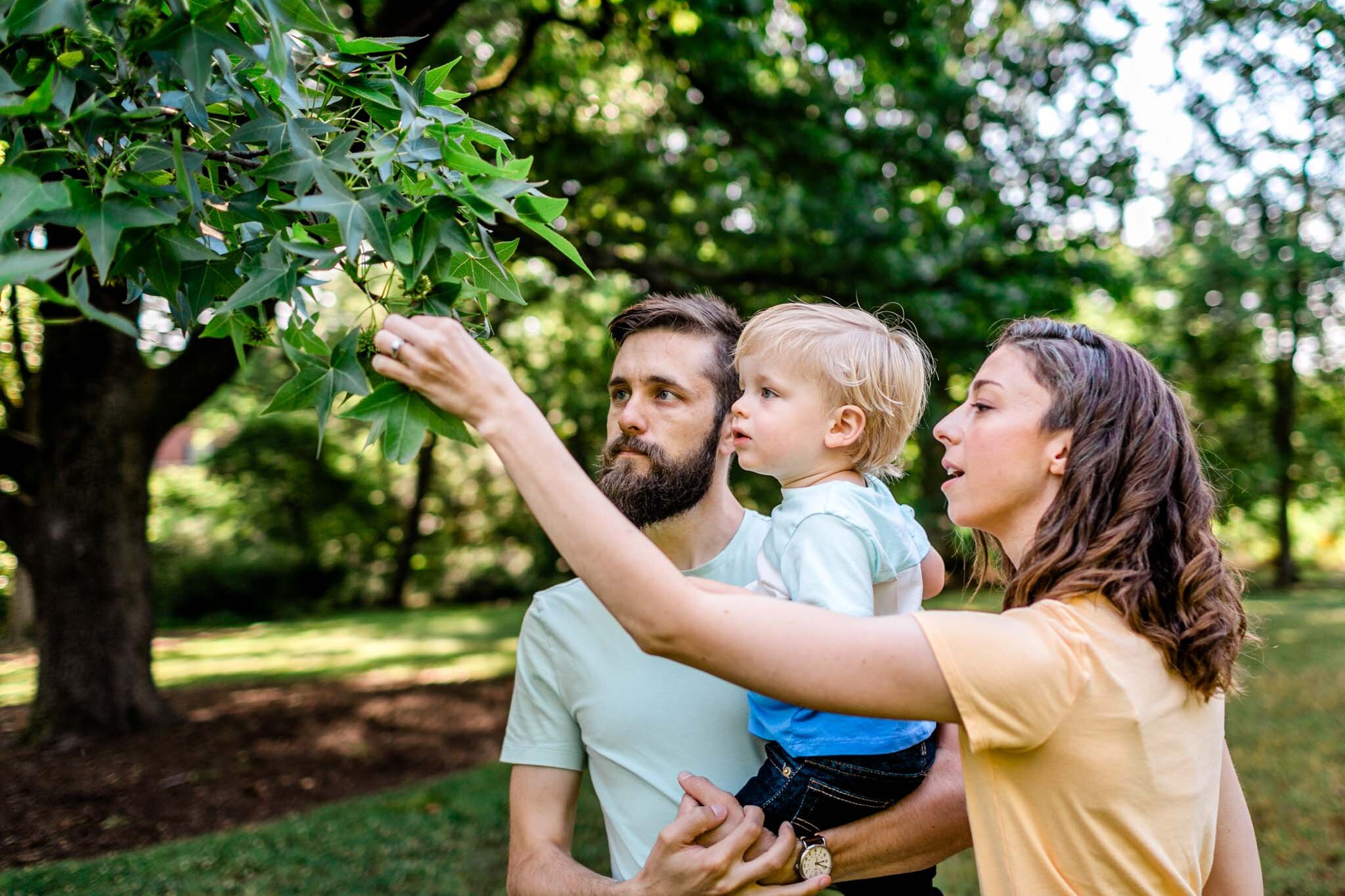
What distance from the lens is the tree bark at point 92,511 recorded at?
7.32 meters

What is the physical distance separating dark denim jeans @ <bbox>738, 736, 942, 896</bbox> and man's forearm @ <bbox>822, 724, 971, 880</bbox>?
0.09 ft

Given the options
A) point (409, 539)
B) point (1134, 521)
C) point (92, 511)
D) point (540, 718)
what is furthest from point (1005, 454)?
point (409, 539)

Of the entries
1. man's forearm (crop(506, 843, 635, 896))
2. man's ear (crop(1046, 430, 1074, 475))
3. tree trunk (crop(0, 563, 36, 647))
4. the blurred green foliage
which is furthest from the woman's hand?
tree trunk (crop(0, 563, 36, 647))

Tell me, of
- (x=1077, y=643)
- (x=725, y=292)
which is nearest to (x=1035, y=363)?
(x=1077, y=643)

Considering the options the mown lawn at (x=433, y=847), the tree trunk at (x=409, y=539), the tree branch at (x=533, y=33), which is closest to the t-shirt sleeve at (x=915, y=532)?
the mown lawn at (x=433, y=847)

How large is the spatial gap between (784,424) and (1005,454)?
58 cm

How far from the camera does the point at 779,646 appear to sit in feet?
4.84

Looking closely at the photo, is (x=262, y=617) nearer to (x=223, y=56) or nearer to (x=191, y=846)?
(x=191, y=846)

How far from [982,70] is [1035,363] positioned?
9.91m

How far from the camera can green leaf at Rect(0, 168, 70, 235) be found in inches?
50.3

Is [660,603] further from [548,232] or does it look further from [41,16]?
[41,16]

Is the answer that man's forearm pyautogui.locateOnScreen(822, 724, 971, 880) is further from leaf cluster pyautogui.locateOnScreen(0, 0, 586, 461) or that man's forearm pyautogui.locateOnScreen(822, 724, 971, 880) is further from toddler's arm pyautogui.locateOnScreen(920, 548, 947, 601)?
leaf cluster pyautogui.locateOnScreen(0, 0, 586, 461)

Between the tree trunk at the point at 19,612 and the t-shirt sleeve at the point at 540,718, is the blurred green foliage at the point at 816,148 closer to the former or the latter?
the t-shirt sleeve at the point at 540,718

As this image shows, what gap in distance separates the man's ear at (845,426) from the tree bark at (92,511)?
6.68 metres
